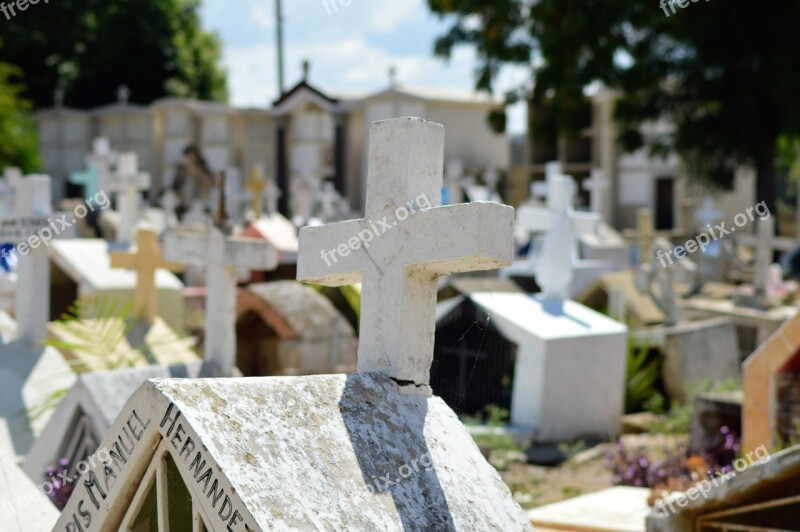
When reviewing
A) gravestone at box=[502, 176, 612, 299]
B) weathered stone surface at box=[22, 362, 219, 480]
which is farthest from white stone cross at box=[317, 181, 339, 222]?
weathered stone surface at box=[22, 362, 219, 480]

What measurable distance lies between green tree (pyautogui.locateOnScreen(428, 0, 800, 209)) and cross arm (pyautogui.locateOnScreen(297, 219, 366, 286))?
52.5 ft

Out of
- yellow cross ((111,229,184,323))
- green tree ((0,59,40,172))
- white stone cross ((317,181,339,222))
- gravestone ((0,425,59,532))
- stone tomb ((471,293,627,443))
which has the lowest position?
stone tomb ((471,293,627,443))

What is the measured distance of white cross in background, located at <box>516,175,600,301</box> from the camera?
9086 millimetres

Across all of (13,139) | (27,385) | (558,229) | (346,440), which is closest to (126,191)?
(558,229)

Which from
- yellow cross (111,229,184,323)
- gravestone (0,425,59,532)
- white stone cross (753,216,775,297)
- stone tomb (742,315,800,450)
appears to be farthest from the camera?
white stone cross (753,216,775,297)

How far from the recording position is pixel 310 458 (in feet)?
6.82

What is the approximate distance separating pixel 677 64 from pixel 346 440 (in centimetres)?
1874

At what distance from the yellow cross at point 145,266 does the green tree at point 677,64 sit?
1194 centimetres

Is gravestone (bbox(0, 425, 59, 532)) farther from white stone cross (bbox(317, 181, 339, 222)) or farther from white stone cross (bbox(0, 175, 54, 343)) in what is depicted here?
white stone cross (bbox(317, 181, 339, 222))

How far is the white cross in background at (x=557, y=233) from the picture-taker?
9.09m

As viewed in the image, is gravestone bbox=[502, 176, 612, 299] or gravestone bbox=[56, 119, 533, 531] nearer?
gravestone bbox=[56, 119, 533, 531]

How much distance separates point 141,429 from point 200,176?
23.3 metres

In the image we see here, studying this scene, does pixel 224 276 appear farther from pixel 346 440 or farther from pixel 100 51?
pixel 100 51

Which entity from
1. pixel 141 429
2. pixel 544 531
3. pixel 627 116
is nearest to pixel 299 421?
pixel 141 429
